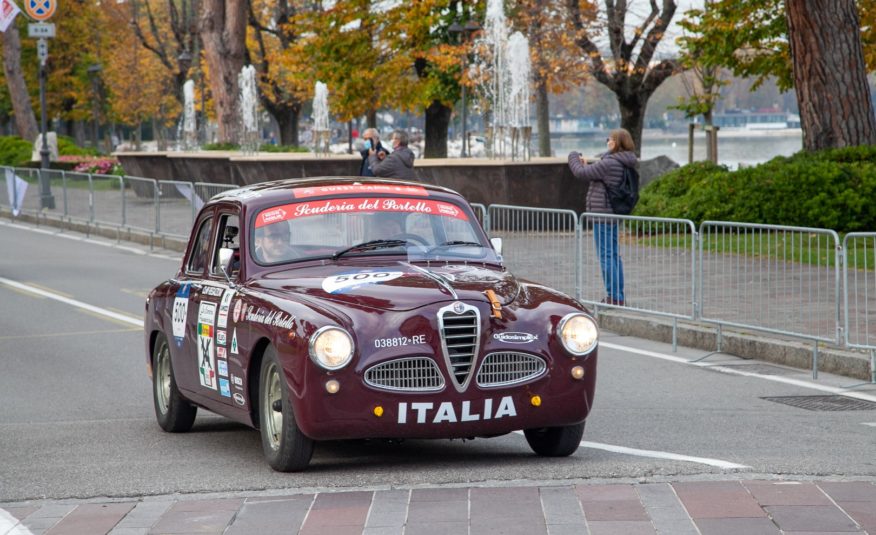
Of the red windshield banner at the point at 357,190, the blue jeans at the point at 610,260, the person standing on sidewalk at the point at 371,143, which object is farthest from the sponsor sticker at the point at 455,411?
the person standing on sidewalk at the point at 371,143

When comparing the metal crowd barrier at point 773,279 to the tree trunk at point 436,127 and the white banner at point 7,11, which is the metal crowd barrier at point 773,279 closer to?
the white banner at point 7,11

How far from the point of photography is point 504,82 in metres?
39.5

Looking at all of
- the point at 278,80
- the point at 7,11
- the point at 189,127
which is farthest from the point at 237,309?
the point at 278,80

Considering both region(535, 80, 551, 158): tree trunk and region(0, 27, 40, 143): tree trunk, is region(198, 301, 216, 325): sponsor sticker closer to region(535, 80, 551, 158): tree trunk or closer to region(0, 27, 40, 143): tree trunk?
region(535, 80, 551, 158): tree trunk

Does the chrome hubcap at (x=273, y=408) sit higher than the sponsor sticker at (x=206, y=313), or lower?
lower

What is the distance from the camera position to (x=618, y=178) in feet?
50.2

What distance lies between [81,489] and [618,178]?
9038 millimetres

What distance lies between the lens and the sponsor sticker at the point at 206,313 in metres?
Answer: 8.45

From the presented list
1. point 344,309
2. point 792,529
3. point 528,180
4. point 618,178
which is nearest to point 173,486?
point 344,309

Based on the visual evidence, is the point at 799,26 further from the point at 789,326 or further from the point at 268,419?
the point at 268,419

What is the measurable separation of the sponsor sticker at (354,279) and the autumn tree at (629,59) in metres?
29.2

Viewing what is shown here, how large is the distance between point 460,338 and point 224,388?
5.56 feet

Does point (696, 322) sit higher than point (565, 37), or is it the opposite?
point (565, 37)

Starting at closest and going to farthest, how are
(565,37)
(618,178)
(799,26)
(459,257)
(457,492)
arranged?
(457,492) → (459,257) → (618,178) → (799,26) → (565,37)
